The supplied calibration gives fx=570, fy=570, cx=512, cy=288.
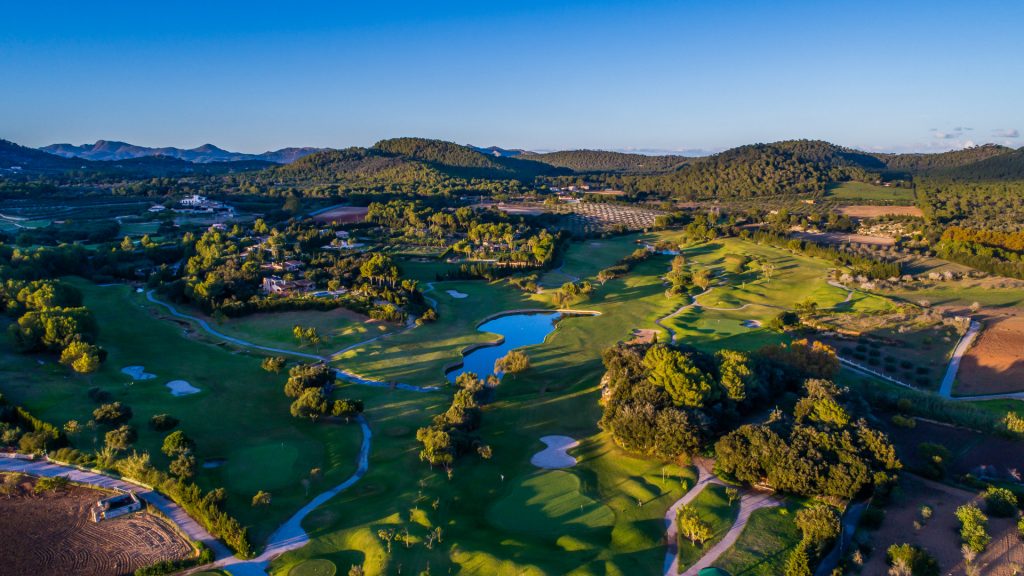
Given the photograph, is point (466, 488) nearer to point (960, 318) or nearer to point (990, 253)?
point (960, 318)

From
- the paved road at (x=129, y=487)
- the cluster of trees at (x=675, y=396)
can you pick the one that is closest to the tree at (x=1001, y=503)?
the cluster of trees at (x=675, y=396)

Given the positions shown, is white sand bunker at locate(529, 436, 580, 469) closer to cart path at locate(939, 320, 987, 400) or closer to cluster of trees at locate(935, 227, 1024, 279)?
cart path at locate(939, 320, 987, 400)

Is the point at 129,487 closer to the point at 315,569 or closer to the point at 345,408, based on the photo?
the point at 345,408

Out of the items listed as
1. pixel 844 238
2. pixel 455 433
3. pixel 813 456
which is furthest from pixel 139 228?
pixel 844 238

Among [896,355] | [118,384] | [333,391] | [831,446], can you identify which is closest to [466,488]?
[333,391]

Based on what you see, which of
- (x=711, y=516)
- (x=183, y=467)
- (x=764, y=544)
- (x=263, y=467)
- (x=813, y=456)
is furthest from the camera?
(x=263, y=467)

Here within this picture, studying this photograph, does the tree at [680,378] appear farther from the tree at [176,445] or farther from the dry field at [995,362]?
the tree at [176,445]
